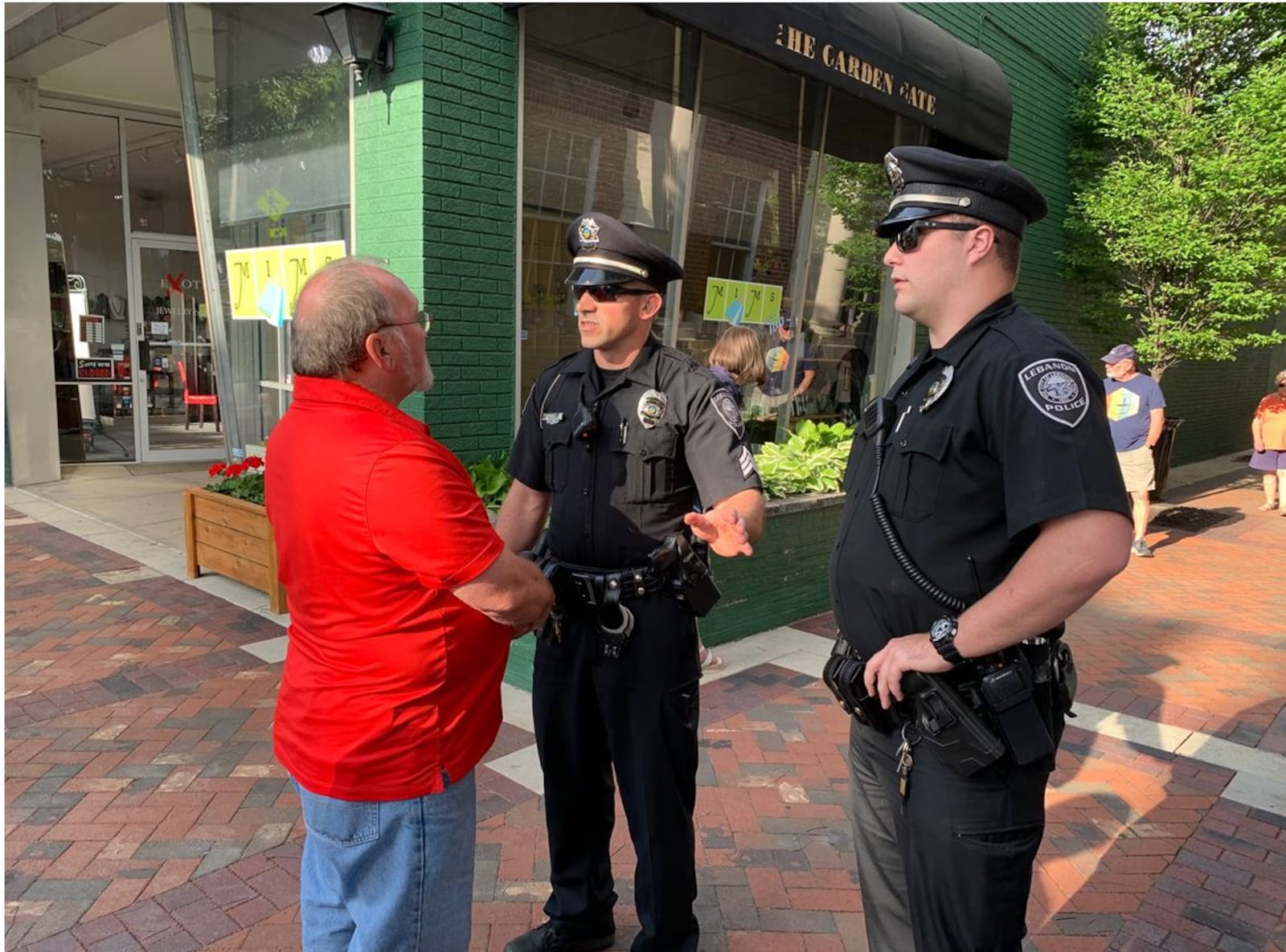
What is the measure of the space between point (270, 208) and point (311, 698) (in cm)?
549

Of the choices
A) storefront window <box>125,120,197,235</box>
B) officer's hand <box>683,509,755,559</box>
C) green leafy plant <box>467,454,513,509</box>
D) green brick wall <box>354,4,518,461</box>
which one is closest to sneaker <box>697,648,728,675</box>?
green leafy plant <box>467,454,513,509</box>

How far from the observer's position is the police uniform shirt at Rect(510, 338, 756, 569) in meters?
2.41

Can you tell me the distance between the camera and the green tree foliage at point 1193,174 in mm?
8977

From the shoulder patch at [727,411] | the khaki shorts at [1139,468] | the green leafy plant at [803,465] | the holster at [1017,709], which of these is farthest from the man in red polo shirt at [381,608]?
the khaki shorts at [1139,468]

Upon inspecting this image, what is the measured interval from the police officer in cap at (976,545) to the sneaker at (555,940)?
110 cm

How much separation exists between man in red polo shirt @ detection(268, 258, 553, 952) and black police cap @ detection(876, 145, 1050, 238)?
106 cm

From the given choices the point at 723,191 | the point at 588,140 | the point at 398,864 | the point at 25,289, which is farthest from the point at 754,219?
the point at 25,289

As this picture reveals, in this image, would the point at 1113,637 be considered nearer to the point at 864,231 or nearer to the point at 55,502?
the point at 864,231

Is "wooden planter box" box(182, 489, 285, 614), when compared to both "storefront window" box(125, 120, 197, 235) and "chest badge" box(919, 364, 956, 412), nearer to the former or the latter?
"chest badge" box(919, 364, 956, 412)

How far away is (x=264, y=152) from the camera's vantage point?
6402mm

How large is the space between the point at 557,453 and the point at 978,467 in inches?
49.2

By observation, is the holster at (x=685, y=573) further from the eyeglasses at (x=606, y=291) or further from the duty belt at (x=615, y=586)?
the eyeglasses at (x=606, y=291)

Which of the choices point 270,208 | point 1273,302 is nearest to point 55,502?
point 270,208

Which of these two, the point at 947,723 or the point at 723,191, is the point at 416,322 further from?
the point at 723,191
